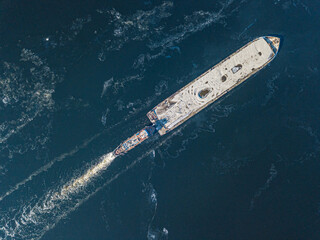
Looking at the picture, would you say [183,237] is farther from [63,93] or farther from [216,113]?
[63,93]

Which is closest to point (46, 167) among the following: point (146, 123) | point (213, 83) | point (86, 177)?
point (86, 177)

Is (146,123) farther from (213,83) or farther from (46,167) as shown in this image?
(46,167)

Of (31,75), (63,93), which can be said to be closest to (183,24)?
(63,93)

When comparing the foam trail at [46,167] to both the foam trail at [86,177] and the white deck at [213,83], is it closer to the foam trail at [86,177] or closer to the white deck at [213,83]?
the foam trail at [86,177]

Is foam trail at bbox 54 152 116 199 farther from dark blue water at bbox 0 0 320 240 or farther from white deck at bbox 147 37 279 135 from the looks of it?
white deck at bbox 147 37 279 135

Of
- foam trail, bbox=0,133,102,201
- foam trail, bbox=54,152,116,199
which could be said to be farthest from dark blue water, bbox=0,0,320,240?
foam trail, bbox=54,152,116,199

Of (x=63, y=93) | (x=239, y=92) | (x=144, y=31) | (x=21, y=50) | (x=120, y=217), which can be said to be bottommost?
(x=120, y=217)
